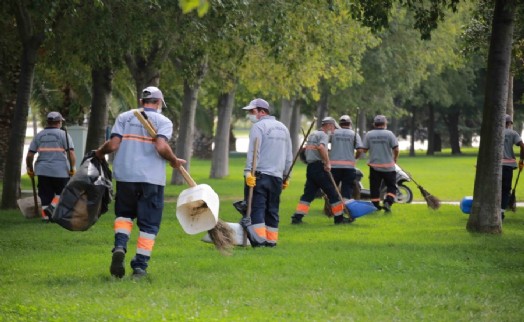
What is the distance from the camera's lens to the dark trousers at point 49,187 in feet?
57.1

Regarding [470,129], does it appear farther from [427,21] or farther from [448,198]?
[427,21]

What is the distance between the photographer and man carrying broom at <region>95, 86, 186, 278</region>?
33.9 feet

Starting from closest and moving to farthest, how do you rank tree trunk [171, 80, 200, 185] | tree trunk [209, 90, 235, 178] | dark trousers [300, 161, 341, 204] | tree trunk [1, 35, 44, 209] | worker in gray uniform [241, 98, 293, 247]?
worker in gray uniform [241, 98, 293, 247] < dark trousers [300, 161, 341, 204] < tree trunk [1, 35, 44, 209] < tree trunk [171, 80, 200, 185] < tree trunk [209, 90, 235, 178]

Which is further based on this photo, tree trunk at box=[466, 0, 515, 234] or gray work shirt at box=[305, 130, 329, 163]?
gray work shirt at box=[305, 130, 329, 163]

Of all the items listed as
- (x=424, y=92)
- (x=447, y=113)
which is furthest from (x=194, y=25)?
(x=447, y=113)

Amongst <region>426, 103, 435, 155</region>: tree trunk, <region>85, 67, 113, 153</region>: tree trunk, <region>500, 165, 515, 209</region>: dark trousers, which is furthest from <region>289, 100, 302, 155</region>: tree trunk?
<region>500, 165, 515, 209</region>: dark trousers

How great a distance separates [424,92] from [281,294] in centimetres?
5267

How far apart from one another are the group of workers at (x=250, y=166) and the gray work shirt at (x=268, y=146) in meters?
0.01

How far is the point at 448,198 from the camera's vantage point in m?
27.0

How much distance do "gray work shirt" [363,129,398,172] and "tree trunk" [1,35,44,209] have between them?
5.80 meters

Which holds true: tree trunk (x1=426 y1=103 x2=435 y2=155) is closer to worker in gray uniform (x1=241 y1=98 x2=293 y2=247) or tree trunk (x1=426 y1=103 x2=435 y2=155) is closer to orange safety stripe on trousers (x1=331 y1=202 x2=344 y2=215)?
orange safety stripe on trousers (x1=331 y1=202 x2=344 y2=215)

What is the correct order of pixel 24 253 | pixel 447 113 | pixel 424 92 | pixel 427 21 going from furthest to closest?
pixel 447 113 < pixel 424 92 < pixel 427 21 < pixel 24 253

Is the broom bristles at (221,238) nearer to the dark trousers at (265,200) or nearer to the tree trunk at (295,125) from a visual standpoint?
the dark trousers at (265,200)

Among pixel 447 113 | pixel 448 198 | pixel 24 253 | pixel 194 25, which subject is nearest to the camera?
pixel 24 253
